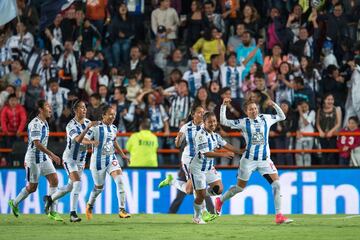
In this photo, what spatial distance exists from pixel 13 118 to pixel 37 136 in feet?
18.1

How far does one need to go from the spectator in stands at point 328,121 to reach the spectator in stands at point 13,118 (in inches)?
258

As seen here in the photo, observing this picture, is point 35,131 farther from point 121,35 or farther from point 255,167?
point 121,35

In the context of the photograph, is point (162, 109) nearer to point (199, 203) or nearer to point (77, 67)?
point (77, 67)

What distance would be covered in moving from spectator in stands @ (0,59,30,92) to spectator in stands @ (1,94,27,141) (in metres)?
1.39

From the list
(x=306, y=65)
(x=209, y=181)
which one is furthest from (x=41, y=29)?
→ (x=209, y=181)

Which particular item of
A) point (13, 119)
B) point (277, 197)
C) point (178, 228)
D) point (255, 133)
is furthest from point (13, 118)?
point (277, 197)

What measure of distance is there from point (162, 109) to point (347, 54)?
4590 mm

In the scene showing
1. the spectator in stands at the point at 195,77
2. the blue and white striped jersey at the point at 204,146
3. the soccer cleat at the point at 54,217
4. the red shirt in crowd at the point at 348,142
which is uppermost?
the spectator in stands at the point at 195,77

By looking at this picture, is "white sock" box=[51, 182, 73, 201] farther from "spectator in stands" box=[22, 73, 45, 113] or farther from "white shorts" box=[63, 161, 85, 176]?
"spectator in stands" box=[22, 73, 45, 113]

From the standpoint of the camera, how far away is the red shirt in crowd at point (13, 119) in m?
24.3

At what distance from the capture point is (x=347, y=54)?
25266 millimetres

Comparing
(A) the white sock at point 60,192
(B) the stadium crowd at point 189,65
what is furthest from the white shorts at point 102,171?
(B) the stadium crowd at point 189,65

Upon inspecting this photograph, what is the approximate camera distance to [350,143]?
23250 mm

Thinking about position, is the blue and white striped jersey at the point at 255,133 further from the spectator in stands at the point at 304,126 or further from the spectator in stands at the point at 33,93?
the spectator in stands at the point at 33,93
